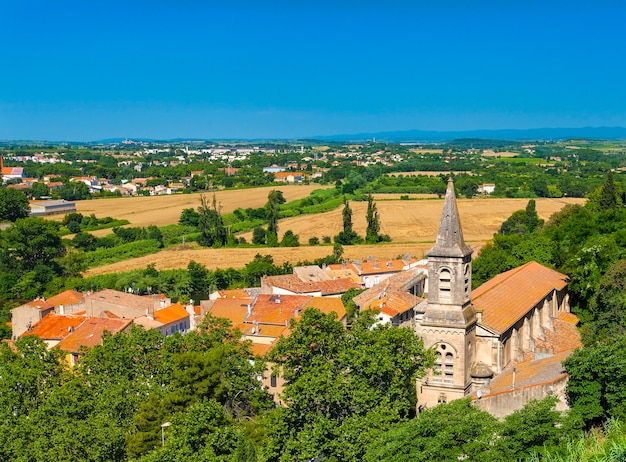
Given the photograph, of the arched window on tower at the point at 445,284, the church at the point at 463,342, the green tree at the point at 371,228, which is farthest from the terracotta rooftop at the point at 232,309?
the green tree at the point at 371,228

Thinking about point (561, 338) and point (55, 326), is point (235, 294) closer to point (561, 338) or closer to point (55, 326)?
point (55, 326)

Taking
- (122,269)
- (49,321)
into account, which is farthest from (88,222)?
(49,321)

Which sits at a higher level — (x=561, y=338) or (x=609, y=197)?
(x=609, y=197)

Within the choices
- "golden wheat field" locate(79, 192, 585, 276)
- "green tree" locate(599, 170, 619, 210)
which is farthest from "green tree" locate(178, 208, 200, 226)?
"green tree" locate(599, 170, 619, 210)

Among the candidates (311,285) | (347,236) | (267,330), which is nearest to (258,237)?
(347,236)

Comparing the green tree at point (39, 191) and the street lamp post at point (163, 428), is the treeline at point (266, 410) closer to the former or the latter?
the street lamp post at point (163, 428)

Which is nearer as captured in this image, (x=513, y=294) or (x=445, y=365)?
(x=445, y=365)
